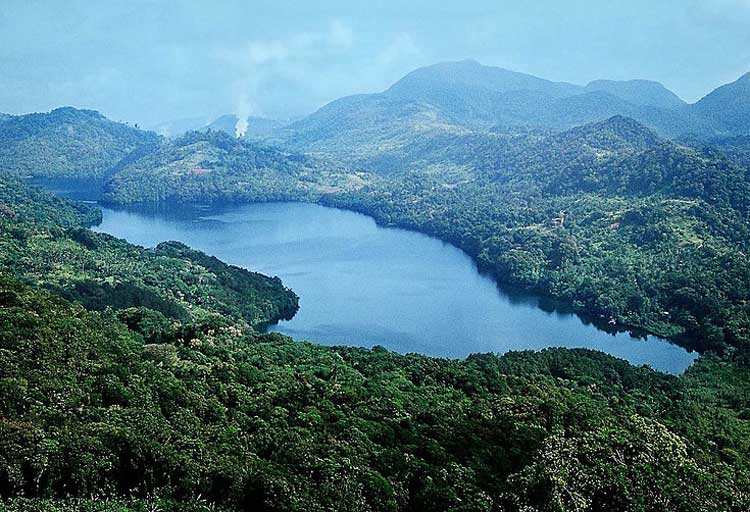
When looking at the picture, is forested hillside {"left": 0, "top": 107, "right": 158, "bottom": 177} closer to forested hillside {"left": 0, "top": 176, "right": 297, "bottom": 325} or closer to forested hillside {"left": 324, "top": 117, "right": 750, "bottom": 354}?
forested hillside {"left": 324, "top": 117, "right": 750, "bottom": 354}

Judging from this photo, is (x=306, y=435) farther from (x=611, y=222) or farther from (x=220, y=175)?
(x=220, y=175)

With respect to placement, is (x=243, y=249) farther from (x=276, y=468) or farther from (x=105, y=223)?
(x=276, y=468)

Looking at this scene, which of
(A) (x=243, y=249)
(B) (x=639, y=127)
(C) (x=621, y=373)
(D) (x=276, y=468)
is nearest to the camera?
(D) (x=276, y=468)

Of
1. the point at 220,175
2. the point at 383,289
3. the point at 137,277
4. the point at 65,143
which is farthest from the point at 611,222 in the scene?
the point at 65,143

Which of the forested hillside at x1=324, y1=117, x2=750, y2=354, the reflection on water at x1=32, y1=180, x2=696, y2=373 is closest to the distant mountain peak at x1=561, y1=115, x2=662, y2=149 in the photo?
the forested hillside at x1=324, y1=117, x2=750, y2=354

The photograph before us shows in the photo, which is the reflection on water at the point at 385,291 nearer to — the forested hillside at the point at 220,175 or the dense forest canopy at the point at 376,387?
the dense forest canopy at the point at 376,387

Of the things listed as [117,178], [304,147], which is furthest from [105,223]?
[304,147]

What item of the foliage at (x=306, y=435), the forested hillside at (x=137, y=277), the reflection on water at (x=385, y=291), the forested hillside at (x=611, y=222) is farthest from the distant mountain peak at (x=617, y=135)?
the foliage at (x=306, y=435)
